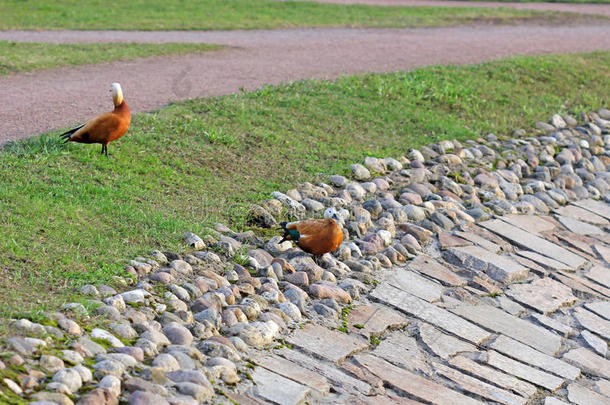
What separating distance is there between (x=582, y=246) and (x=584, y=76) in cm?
575

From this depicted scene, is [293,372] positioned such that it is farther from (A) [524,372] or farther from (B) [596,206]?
(B) [596,206]

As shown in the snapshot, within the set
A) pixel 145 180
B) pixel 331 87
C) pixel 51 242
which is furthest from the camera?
pixel 331 87

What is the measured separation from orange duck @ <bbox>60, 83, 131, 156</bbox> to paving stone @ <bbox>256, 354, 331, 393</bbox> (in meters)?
2.74

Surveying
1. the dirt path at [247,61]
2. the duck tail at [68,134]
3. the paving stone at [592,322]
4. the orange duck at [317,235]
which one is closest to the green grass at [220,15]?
the dirt path at [247,61]

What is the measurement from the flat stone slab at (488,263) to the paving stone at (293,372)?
2.59 metres

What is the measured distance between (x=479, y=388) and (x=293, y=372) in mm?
1242

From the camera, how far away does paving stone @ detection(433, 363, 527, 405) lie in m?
4.88

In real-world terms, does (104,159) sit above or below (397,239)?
above

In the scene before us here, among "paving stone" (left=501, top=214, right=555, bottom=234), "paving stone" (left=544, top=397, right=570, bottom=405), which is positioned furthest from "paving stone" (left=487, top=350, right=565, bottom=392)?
"paving stone" (left=501, top=214, right=555, bottom=234)

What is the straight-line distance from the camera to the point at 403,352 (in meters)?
5.18

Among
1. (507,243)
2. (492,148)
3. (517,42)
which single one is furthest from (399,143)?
(517,42)

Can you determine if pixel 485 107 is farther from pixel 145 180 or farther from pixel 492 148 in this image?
pixel 145 180

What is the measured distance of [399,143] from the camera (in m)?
8.93

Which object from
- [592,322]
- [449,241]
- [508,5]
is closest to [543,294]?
[592,322]
